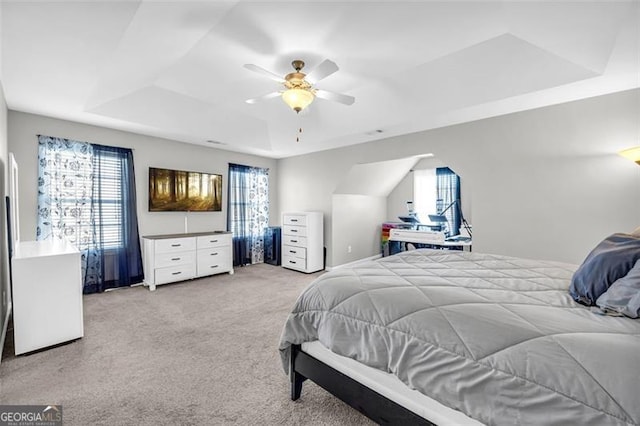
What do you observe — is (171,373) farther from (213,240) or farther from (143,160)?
(143,160)

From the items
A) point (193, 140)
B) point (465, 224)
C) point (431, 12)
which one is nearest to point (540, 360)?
point (431, 12)

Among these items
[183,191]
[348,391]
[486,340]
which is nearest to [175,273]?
[183,191]

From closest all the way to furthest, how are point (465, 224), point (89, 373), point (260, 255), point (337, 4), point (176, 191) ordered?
1. point (337, 4)
2. point (89, 373)
3. point (176, 191)
4. point (465, 224)
5. point (260, 255)

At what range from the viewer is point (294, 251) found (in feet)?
17.2

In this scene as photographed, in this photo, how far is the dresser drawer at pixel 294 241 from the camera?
16.6ft

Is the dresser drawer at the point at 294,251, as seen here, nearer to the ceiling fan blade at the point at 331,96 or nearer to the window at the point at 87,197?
the window at the point at 87,197

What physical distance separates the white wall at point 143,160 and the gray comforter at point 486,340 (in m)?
3.81

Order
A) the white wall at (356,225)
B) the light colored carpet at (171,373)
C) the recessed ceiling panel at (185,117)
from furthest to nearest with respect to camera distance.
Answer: the white wall at (356,225)
the recessed ceiling panel at (185,117)
the light colored carpet at (171,373)

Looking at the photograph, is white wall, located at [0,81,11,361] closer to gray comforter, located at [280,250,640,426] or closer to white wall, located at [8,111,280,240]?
white wall, located at [8,111,280,240]

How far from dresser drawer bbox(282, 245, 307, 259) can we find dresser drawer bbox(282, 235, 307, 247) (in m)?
0.06

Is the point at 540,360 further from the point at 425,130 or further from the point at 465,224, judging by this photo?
the point at 465,224

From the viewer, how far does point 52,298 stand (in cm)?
236

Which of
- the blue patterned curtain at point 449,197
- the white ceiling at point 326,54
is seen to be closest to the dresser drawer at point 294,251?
the white ceiling at point 326,54

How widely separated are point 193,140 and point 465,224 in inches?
201
